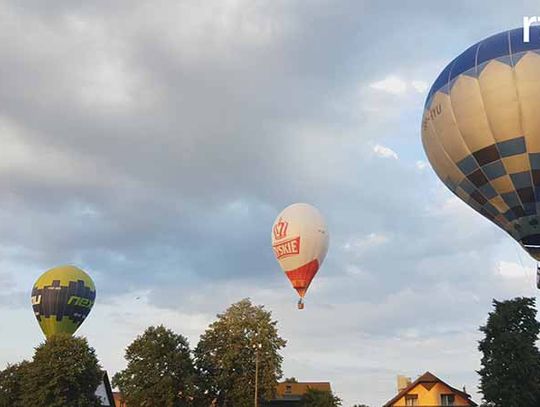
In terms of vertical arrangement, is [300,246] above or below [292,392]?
above

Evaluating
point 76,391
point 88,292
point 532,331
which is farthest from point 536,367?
point 88,292

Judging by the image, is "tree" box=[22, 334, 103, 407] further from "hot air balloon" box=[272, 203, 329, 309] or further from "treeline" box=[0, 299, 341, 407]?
"hot air balloon" box=[272, 203, 329, 309]

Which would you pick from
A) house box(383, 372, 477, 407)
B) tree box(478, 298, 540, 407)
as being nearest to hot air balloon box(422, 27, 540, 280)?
tree box(478, 298, 540, 407)

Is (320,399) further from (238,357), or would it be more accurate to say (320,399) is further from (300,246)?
(300,246)

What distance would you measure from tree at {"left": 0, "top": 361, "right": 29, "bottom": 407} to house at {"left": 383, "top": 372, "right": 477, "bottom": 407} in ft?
112

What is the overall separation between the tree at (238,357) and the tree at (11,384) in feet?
49.4

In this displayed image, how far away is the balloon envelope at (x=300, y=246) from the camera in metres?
50.8

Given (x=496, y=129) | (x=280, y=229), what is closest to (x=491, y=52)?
(x=496, y=129)

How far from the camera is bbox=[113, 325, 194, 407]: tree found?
57625mm

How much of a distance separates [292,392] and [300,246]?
38796 millimetres

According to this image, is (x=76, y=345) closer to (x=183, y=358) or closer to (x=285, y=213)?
(x=183, y=358)

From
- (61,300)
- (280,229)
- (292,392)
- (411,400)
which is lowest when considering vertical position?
(411,400)

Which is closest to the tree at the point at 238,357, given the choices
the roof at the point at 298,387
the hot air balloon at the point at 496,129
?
the roof at the point at 298,387

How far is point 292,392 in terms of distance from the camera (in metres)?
83.9
